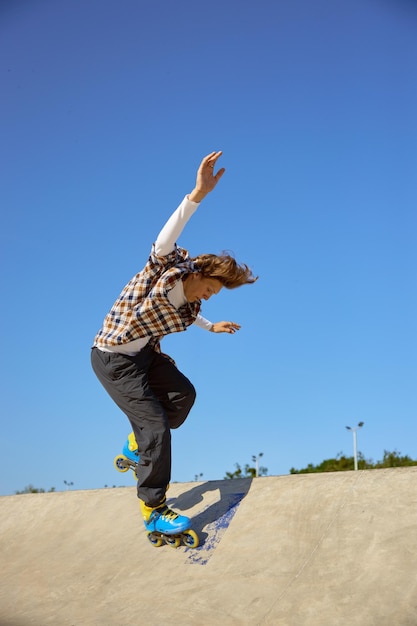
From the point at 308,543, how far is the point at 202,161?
2398 millimetres

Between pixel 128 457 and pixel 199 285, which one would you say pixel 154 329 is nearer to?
pixel 199 285

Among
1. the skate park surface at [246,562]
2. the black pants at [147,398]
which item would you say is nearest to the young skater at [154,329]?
the black pants at [147,398]

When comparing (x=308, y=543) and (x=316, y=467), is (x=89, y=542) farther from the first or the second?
(x=316, y=467)

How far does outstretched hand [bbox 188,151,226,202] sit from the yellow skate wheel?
227cm

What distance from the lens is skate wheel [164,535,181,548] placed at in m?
4.22

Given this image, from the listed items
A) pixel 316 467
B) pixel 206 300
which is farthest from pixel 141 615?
pixel 316 467

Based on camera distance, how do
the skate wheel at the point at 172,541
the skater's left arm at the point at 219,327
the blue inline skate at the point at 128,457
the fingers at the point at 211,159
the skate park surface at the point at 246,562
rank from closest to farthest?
1. the skate park surface at the point at 246,562
2. the fingers at the point at 211,159
3. the skate wheel at the point at 172,541
4. the skater's left arm at the point at 219,327
5. the blue inline skate at the point at 128,457

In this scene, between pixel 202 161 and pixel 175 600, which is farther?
pixel 202 161

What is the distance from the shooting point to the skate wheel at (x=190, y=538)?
163 inches

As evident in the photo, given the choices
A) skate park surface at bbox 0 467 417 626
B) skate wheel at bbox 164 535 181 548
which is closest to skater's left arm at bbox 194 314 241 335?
skate park surface at bbox 0 467 417 626

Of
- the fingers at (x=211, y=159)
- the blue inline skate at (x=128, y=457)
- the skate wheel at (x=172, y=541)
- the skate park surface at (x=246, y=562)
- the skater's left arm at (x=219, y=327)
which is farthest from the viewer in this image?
the blue inline skate at (x=128, y=457)

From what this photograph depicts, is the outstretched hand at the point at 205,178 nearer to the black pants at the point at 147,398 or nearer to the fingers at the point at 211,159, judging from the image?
the fingers at the point at 211,159

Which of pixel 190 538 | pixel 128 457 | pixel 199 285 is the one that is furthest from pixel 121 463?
pixel 199 285

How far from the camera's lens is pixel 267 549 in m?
3.80
